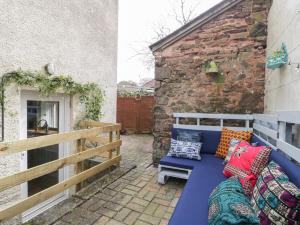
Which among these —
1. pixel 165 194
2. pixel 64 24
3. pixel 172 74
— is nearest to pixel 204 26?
pixel 172 74

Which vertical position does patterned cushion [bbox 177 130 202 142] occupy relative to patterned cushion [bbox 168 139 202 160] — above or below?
above

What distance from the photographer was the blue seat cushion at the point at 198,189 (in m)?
1.74

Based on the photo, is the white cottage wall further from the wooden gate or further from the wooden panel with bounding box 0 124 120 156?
the wooden gate

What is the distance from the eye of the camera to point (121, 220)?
260 centimetres

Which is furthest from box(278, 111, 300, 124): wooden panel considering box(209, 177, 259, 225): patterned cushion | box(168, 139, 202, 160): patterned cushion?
box(168, 139, 202, 160): patterned cushion

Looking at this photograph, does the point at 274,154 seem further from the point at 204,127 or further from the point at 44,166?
the point at 44,166

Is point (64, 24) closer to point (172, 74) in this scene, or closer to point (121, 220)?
point (172, 74)

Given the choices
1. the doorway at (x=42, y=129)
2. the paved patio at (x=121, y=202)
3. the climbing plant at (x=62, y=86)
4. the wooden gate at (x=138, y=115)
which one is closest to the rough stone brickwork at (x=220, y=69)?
the paved patio at (x=121, y=202)

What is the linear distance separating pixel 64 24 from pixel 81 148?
206cm

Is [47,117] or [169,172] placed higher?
[47,117]

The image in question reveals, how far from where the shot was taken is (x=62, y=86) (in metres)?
3.38

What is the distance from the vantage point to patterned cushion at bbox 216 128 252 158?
138 inches

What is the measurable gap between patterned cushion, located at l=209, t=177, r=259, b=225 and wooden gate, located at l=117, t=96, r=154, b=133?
7.37 m

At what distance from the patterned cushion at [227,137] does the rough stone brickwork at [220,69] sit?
→ 0.69 m
